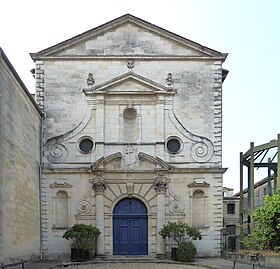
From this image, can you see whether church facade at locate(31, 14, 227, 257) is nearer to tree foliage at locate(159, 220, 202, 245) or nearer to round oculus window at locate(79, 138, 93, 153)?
round oculus window at locate(79, 138, 93, 153)

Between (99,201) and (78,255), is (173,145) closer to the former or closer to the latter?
(99,201)

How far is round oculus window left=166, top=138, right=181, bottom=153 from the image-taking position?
2639cm

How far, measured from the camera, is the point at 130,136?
2648cm

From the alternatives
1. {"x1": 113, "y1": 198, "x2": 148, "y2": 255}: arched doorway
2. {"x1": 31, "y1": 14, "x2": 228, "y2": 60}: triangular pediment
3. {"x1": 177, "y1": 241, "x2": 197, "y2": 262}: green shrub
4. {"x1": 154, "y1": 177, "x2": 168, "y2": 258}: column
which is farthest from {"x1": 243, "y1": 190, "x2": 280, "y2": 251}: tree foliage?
{"x1": 31, "y1": 14, "x2": 228, "y2": 60}: triangular pediment

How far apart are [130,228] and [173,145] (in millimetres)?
4097

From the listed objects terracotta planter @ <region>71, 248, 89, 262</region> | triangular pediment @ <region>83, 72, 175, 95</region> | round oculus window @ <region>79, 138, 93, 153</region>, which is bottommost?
terracotta planter @ <region>71, 248, 89, 262</region>

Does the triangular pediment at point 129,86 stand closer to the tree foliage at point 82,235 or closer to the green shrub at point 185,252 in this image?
the tree foliage at point 82,235

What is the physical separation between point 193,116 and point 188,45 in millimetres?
3212

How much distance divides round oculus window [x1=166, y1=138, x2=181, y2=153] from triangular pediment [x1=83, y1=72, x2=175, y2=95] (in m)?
2.13

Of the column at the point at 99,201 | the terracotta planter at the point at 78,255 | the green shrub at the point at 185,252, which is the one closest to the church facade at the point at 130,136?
the column at the point at 99,201

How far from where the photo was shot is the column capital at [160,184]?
84.1 feet

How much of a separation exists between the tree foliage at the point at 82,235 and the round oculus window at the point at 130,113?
5282mm

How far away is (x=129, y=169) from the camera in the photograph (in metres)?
26.0

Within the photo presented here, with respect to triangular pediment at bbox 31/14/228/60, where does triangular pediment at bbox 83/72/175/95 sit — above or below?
below
